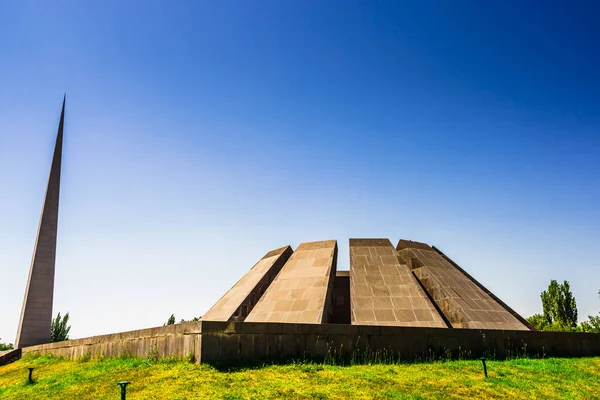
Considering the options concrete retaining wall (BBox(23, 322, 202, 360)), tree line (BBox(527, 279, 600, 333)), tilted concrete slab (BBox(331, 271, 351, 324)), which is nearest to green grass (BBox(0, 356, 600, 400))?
concrete retaining wall (BBox(23, 322, 202, 360))

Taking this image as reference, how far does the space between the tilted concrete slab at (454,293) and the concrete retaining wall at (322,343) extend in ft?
5.96

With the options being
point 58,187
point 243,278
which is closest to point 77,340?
point 243,278

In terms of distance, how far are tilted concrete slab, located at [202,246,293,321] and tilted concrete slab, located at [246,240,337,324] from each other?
1.53ft

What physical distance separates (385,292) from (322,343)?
4.96 metres

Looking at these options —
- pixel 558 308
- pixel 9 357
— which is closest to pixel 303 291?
pixel 9 357

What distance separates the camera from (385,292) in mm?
13117

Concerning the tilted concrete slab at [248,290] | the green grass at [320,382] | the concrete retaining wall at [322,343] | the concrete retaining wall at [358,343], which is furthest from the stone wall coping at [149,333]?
the tilted concrete slab at [248,290]

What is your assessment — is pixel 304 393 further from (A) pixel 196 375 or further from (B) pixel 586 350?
(B) pixel 586 350

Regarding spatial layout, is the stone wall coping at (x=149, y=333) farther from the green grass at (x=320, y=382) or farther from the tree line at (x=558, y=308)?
the tree line at (x=558, y=308)

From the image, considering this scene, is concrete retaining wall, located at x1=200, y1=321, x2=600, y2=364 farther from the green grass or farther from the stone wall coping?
the green grass

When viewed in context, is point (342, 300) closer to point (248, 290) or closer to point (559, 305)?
point (248, 290)

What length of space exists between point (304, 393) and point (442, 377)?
2729 mm

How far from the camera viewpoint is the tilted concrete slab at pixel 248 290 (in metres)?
13.2

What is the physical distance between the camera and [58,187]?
79.4 feet
